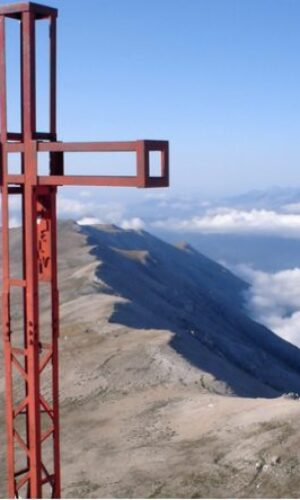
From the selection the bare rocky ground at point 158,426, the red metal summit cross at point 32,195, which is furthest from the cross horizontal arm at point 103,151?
the bare rocky ground at point 158,426

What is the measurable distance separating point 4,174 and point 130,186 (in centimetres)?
283

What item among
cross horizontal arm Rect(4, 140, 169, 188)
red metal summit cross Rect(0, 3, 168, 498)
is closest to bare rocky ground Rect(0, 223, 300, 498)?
red metal summit cross Rect(0, 3, 168, 498)

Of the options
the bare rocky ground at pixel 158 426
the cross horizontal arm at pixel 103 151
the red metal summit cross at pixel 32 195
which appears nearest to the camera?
the cross horizontal arm at pixel 103 151

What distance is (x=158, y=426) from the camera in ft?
85.7

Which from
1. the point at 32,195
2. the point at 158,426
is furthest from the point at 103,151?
the point at 158,426

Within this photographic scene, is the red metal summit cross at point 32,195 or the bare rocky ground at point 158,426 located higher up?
the red metal summit cross at point 32,195

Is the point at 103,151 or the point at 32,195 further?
the point at 32,195

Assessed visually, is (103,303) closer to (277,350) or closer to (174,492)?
(174,492)

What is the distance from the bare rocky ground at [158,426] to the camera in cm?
2044

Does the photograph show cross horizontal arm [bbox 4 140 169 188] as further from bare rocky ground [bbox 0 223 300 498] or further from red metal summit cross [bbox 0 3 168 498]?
bare rocky ground [bbox 0 223 300 498]

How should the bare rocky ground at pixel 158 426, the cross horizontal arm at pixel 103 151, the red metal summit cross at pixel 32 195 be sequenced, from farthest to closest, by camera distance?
1. the bare rocky ground at pixel 158 426
2. the red metal summit cross at pixel 32 195
3. the cross horizontal arm at pixel 103 151

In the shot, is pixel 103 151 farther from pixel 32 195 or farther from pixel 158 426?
pixel 158 426

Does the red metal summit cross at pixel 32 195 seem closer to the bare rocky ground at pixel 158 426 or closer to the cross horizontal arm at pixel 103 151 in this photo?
the cross horizontal arm at pixel 103 151

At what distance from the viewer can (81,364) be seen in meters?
34.4
